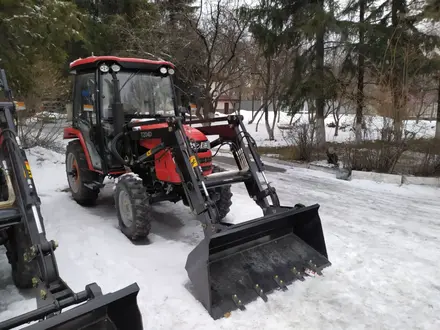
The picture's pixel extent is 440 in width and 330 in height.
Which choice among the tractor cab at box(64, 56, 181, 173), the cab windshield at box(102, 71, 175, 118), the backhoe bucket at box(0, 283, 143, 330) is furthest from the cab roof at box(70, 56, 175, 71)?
the backhoe bucket at box(0, 283, 143, 330)

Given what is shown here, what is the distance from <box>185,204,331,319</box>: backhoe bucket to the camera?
3.22 meters

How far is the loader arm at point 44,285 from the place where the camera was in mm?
2170

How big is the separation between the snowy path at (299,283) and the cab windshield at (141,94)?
1.70 metres

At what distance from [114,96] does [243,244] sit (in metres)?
2.94

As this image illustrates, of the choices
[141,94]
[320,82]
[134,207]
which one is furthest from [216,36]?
[134,207]

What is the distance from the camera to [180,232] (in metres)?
5.07

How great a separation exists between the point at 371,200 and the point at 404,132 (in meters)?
2.72

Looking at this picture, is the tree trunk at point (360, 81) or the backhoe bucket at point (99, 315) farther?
the tree trunk at point (360, 81)

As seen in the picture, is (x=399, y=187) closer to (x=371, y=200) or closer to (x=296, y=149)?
(x=371, y=200)

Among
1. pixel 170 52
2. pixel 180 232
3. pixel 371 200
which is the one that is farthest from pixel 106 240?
pixel 170 52

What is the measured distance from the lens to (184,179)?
3.98 meters

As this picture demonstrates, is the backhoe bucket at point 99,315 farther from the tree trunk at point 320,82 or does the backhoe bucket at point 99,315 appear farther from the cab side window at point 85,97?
the tree trunk at point 320,82

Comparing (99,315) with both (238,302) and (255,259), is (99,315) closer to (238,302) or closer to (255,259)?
(238,302)

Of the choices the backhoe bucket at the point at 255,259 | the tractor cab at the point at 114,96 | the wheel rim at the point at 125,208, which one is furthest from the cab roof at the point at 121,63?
the backhoe bucket at the point at 255,259
